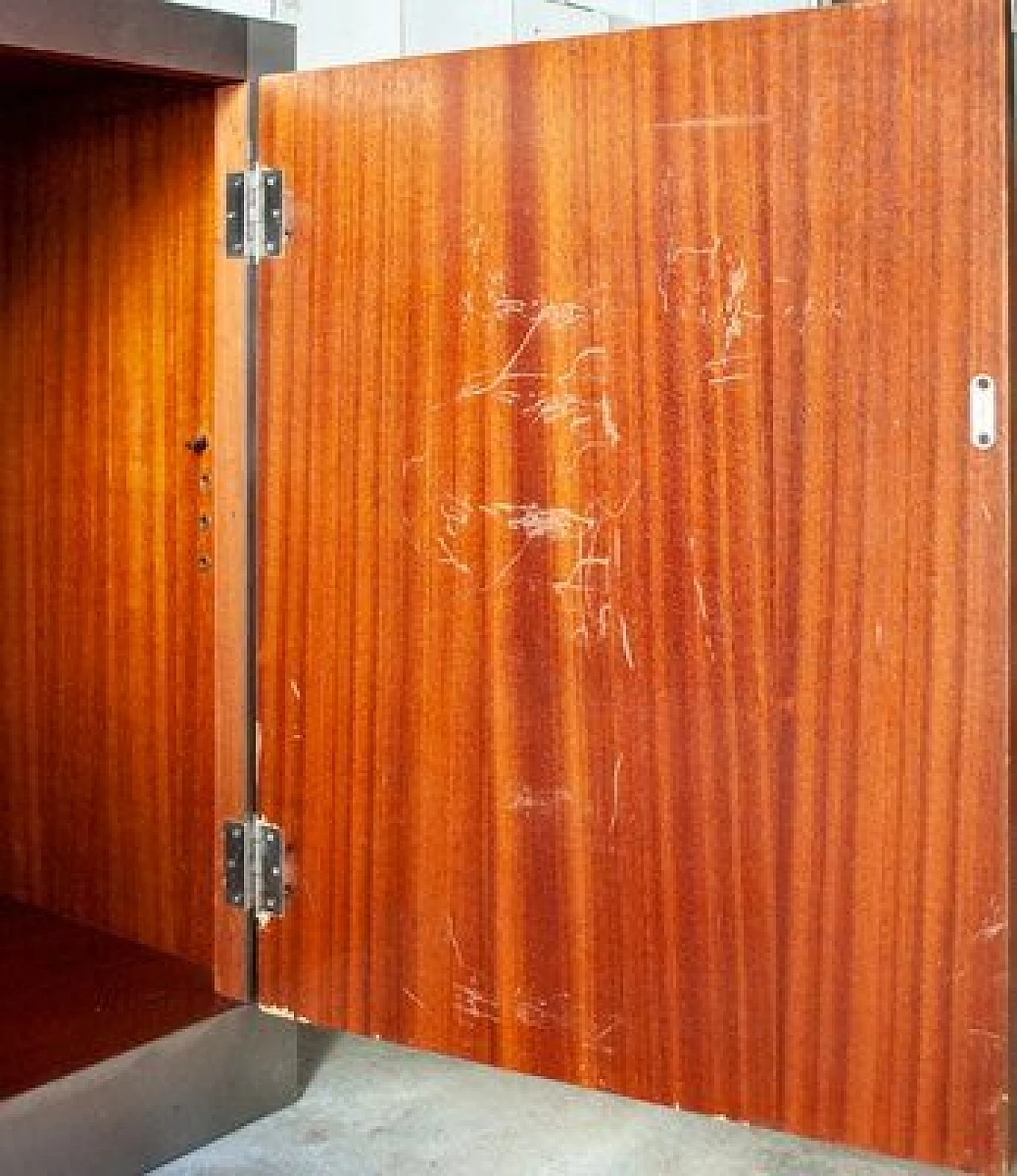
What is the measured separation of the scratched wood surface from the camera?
1.84 m

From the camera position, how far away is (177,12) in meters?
2.25

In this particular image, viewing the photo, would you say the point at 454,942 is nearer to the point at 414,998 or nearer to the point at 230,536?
the point at 414,998

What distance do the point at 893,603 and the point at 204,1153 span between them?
1.32m

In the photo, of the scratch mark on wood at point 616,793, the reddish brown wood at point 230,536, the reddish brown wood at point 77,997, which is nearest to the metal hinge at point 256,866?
the reddish brown wood at point 230,536

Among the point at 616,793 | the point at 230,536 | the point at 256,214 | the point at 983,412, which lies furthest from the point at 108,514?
the point at 983,412

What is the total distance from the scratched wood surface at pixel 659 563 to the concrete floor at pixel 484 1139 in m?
0.27

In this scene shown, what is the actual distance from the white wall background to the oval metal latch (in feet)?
5.04

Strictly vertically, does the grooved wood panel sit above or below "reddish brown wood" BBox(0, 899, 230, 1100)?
above

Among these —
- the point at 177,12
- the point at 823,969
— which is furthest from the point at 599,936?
the point at 177,12

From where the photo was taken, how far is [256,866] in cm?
239

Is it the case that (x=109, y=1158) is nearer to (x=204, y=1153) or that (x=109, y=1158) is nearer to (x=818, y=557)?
(x=204, y=1153)

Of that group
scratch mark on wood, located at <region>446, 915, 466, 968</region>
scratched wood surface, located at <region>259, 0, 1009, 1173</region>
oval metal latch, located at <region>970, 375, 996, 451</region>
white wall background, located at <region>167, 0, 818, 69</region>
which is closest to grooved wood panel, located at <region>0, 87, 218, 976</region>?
scratched wood surface, located at <region>259, 0, 1009, 1173</region>

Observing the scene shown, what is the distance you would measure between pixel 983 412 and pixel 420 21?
77.1 inches

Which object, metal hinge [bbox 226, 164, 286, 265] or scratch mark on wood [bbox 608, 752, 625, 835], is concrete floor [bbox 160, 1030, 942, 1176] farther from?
metal hinge [bbox 226, 164, 286, 265]
